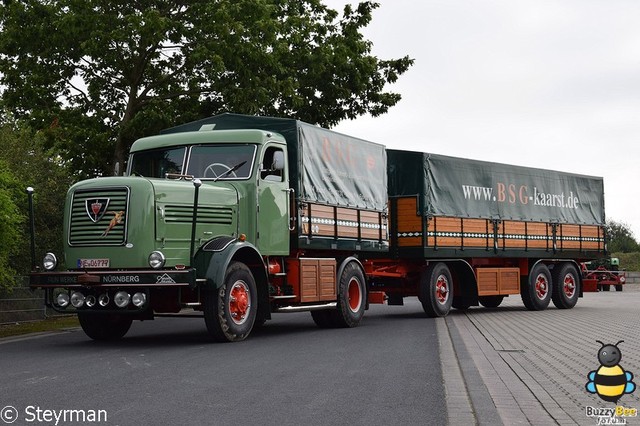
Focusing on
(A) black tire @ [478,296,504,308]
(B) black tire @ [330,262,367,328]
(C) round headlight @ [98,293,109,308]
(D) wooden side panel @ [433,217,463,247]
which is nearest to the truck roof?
(B) black tire @ [330,262,367,328]

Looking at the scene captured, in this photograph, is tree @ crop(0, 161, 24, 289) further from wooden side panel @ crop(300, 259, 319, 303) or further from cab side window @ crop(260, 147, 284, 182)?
wooden side panel @ crop(300, 259, 319, 303)

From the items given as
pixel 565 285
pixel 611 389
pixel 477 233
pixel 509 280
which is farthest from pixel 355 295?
pixel 611 389

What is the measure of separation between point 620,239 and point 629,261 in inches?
782

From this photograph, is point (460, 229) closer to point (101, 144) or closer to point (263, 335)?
point (263, 335)

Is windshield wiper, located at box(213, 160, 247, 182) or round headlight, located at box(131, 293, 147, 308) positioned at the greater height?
windshield wiper, located at box(213, 160, 247, 182)

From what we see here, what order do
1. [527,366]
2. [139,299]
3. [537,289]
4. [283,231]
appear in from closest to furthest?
1. [527,366]
2. [139,299]
3. [283,231]
4. [537,289]

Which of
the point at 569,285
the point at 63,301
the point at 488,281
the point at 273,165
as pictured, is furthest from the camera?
the point at 569,285

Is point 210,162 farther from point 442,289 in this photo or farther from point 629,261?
point 629,261

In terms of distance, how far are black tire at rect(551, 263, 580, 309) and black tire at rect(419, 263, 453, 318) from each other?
536 centimetres

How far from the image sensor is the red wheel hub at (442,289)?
69.3 ft

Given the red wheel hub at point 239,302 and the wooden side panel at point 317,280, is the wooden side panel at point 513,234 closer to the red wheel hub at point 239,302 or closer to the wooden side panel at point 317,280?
the wooden side panel at point 317,280

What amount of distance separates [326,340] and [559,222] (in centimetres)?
1242

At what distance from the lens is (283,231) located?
16.1 meters

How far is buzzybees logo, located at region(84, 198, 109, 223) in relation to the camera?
550 inches
